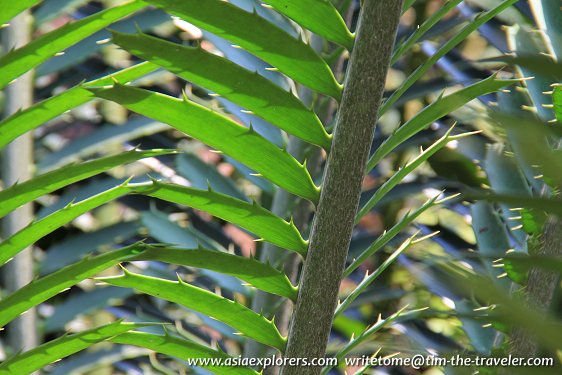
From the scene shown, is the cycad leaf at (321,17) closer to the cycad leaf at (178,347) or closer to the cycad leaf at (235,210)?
the cycad leaf at (235,210)

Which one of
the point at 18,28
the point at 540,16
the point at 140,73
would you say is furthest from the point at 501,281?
the point at 18,28

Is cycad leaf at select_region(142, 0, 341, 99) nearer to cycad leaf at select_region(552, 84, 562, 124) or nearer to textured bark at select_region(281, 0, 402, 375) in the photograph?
textured bark at select_region(281, 0, 402, 375)

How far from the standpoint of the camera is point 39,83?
1137 millimetres

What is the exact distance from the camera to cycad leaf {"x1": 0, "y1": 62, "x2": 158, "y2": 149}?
0.52 m

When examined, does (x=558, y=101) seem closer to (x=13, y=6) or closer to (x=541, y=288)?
(x=541, y=288)

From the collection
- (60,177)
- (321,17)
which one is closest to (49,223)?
(60,177)

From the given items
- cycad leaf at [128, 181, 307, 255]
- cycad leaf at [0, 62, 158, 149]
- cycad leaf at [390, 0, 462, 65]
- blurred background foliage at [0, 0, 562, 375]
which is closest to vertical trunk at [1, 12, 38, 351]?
blurred background foliage at [0, 0, 562, 375]

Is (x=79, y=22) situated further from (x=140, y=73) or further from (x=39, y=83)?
(x=39, y=83)

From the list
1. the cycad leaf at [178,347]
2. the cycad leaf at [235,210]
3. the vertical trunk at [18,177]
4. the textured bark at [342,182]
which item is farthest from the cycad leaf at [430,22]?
the vertical trunk at [18,177]

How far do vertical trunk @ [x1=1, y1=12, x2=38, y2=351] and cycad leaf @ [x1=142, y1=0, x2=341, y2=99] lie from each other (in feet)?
2.04

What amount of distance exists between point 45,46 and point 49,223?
0.43 ft

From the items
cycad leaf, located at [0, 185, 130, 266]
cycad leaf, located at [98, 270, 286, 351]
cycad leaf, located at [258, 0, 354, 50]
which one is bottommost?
cycad leaf, located at [98, 270, 286, 351]

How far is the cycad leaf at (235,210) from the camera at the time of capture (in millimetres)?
478

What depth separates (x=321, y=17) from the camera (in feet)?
1.51
